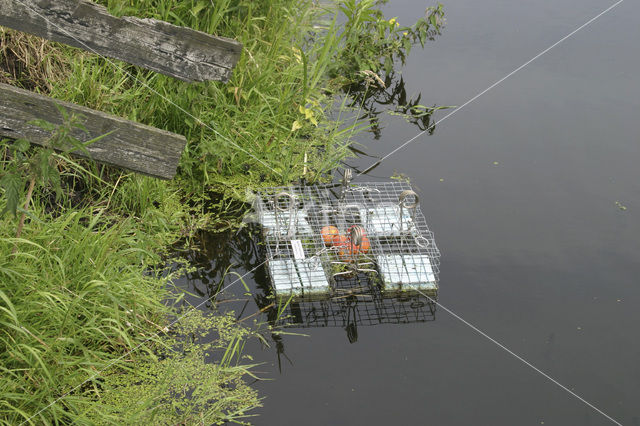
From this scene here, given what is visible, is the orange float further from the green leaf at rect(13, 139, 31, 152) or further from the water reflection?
the green leaf at rect(13, 139, 31, 152)

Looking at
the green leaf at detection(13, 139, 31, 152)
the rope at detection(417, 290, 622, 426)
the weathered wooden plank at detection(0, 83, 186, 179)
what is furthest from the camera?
the rope at detection(417, 290, 622, 426)

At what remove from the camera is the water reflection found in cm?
478

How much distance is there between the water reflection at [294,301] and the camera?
4.78m

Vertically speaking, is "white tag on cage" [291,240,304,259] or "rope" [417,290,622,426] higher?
"white tag on cage" [291,240,304,259]

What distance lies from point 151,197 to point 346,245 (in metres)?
1.37

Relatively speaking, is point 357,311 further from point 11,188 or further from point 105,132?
point 11,188

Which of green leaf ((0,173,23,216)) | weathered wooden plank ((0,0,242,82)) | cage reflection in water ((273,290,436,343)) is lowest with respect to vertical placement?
cage reflection in water ((273,290,436,343))

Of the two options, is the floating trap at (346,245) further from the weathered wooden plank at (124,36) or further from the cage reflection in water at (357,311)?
the weathered wooden plank at (124,36)

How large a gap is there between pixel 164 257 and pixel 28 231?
0.96m

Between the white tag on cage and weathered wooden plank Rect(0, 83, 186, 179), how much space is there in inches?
48.0

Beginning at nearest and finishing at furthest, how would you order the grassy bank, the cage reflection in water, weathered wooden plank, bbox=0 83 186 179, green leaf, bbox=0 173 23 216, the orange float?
green leaf, bbox=0 173 23 216 → weathered wooden plank, bbox=0 83 186 179 → the grassy bank → the cage reflection in water → the orange float

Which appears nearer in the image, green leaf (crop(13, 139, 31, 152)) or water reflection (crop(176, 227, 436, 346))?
green leaf (crop(13, 139, 31, 152))

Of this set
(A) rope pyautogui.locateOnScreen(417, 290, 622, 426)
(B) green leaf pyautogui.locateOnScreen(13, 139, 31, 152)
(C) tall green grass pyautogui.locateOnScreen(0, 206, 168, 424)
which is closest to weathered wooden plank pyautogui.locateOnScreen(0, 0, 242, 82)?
(B) green leaf pyautogui.locateOnScreen(13, 139, 31, 152)

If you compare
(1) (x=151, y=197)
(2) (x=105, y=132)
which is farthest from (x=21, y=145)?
(1) (x=151, y=197)
